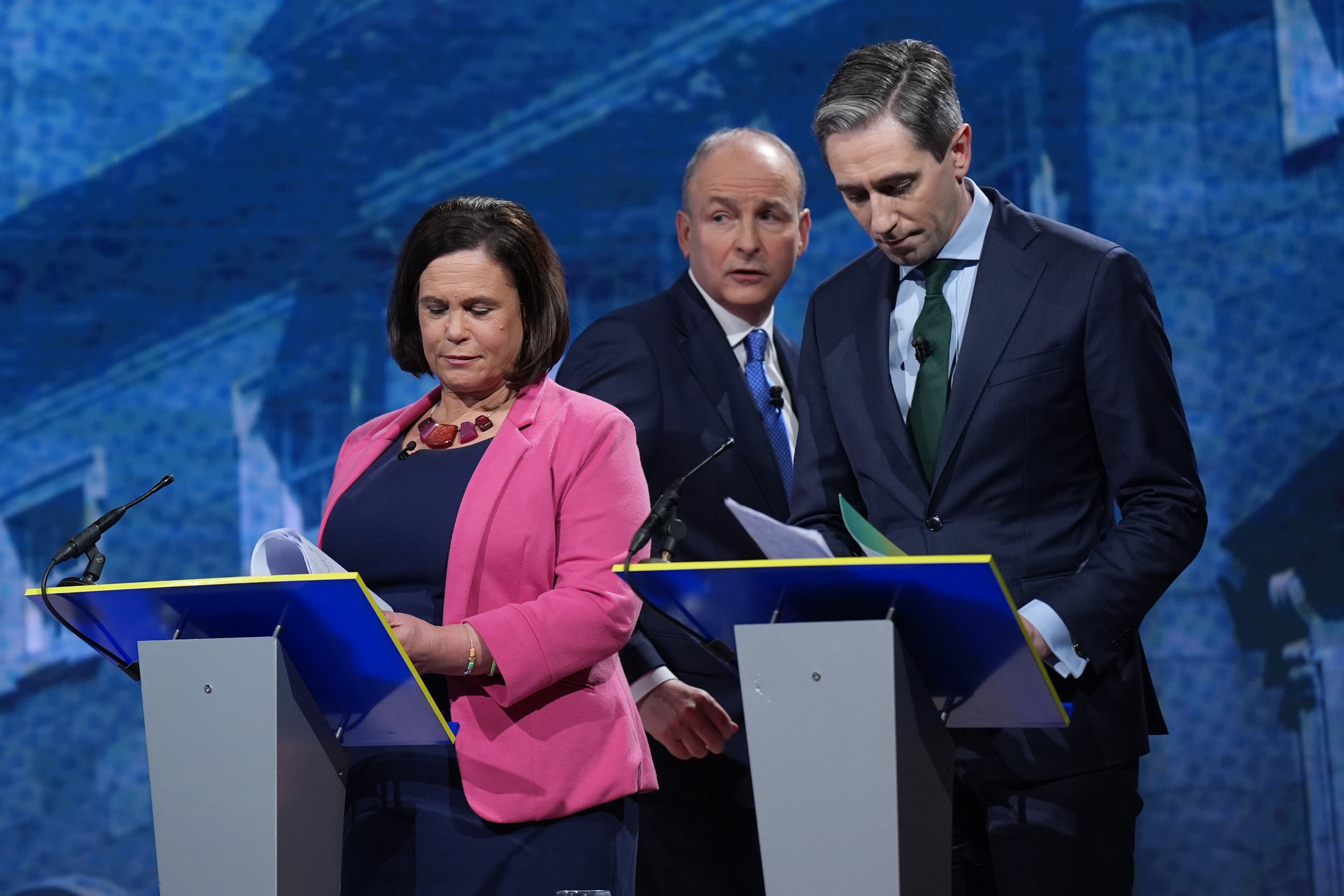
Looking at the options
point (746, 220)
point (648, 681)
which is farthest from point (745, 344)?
point (648, 681)

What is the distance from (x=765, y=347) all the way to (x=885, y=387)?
913 mm

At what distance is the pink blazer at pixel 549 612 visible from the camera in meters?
1.90

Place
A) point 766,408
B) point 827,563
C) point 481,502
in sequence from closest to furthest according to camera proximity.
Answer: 1. point 827,563
2. point 481,502
3. point 766,408

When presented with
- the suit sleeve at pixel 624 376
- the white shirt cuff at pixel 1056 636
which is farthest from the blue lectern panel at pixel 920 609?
the suit sleeve at pixel 624 376

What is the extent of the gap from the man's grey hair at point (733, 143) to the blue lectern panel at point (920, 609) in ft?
5.55

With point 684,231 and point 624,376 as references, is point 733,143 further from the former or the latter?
point 624,376

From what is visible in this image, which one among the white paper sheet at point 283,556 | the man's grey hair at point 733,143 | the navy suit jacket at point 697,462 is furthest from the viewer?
the man's grey hair at point 733,143

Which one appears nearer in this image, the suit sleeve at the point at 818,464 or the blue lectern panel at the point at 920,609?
the blue lectern panel at the point at 920,609

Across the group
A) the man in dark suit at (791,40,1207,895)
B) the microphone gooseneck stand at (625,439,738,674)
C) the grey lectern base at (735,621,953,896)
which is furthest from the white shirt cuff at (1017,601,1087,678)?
the microphone gooseneck stand at (625,439,738,674)

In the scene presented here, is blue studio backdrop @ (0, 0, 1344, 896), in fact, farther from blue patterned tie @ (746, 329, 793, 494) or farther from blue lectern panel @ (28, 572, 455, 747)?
blue lectern panel @ (28, 572, 455, 747)

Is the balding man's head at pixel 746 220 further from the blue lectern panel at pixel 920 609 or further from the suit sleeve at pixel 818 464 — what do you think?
the blue lectern panel at pixel 920 609

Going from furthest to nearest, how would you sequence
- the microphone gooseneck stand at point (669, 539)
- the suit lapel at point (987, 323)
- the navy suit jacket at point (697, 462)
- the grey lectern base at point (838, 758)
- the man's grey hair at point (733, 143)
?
the man's grey hair at point (733, 143) < the navy suit jacket at point (697, 462) < the suit lapel at point (987, 323) < the microphone gooseneck stand at point (669, 539) < the grey lectern base at point (838, 758)

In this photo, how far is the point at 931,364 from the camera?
2016 mm

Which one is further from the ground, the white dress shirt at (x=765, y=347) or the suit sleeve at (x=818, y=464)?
the white dress shirt at (x=765, y=347)
